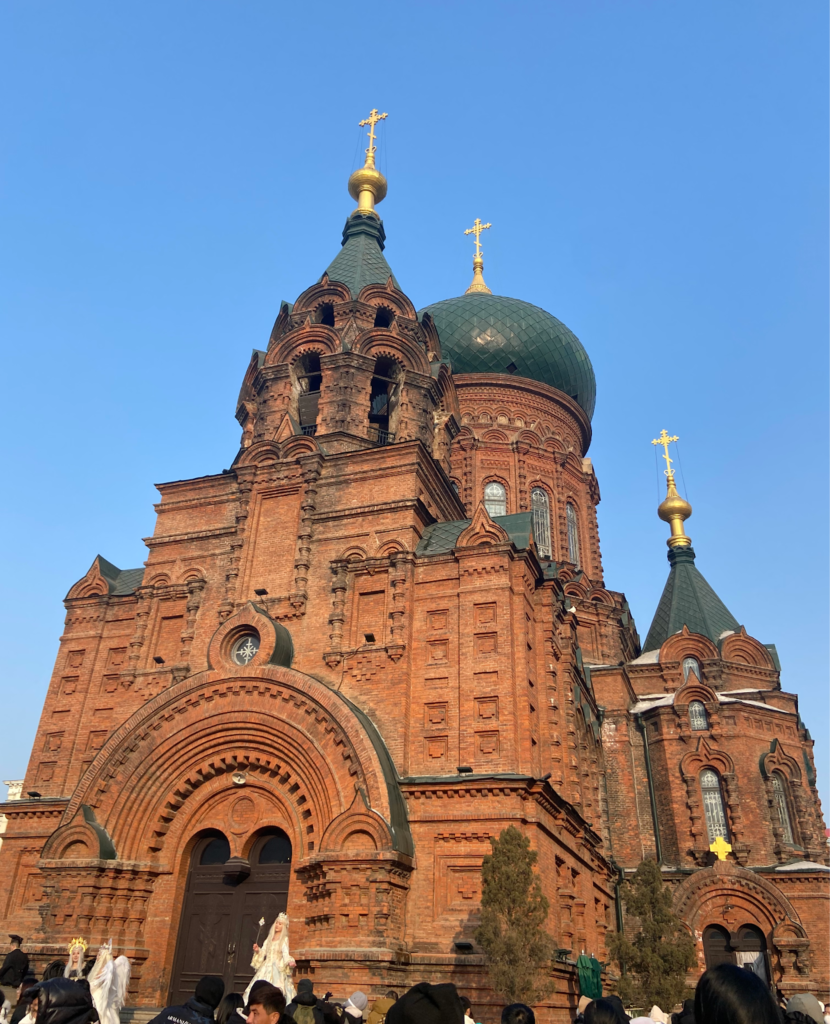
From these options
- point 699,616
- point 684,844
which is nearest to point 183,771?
point 684,844

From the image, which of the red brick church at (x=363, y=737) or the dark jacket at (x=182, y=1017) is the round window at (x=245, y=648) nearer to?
the red brick church at (x=363, y=737)

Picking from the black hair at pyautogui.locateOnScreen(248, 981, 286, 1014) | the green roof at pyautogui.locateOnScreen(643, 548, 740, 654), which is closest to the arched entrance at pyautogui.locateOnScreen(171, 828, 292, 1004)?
the black hair at pyautogui.locateOnScreen(248, 981, 286, 1014)

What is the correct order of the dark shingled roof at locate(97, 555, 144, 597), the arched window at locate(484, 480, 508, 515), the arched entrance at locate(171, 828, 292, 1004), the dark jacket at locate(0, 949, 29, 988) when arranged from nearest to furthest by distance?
the dark jacket at locate(0, 949, 29, 988) → the arched entrance at locate(171, 828, 292, 1004) → the dark shingled roof at locate(97, 555, 144, 597) → the arched window at locate(484, 480, 508, 515)

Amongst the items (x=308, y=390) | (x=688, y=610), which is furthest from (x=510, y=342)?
(x=308, y=390)

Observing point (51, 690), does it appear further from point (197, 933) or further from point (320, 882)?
point (320, 882)

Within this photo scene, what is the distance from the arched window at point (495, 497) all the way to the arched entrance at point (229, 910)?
15.8m

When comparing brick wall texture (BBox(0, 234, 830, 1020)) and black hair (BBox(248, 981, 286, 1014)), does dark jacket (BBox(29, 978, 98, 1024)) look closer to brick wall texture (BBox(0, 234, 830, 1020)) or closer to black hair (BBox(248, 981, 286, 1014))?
black hair (BBox(248, 981, 286, 1014))

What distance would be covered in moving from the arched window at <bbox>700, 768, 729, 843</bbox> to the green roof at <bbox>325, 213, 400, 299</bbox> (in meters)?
15.2

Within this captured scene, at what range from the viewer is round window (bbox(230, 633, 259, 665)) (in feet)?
52.2

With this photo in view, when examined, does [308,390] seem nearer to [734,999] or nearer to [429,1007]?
[429,1007]

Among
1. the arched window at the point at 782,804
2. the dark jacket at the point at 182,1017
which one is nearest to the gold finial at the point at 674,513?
the arched window at the point at 782,804

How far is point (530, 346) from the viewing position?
30328 millimetres

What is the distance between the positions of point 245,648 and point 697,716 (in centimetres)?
1354

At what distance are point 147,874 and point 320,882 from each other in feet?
11.7
